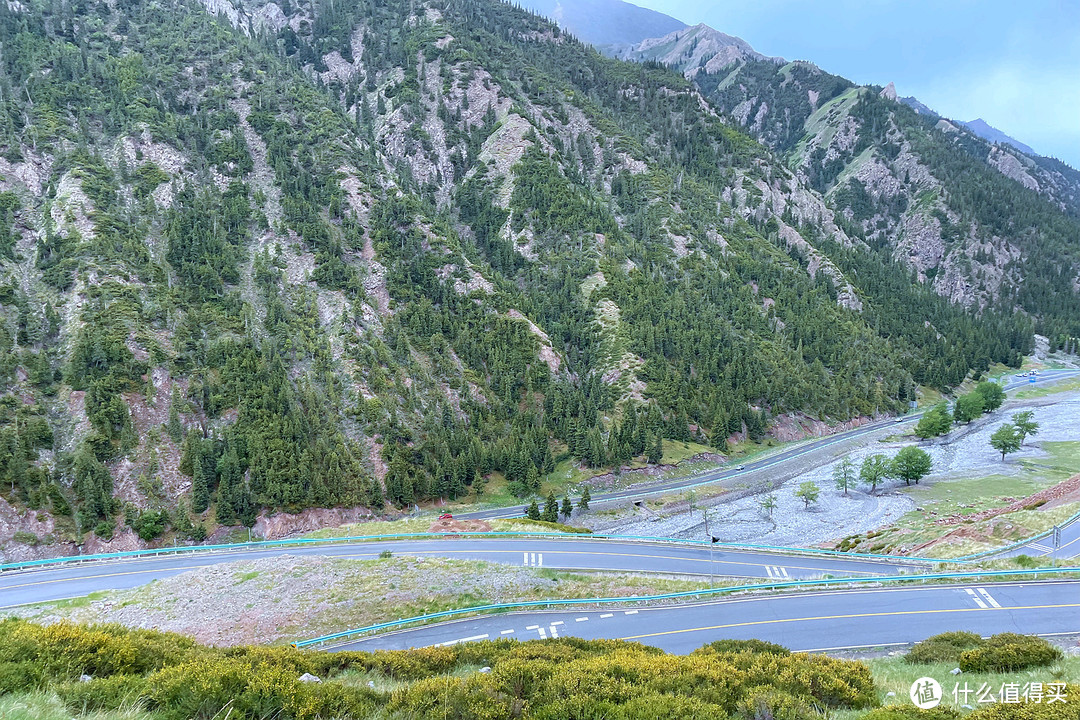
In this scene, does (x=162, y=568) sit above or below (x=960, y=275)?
below

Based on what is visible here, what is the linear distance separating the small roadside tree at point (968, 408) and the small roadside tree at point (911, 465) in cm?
3639

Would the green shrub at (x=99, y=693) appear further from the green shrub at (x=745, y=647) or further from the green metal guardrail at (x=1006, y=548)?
the green metal guardrail at (x=1006, y=548)

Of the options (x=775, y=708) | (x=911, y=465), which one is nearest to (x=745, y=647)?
(x=775, y=708)

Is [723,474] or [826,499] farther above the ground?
[723,474]

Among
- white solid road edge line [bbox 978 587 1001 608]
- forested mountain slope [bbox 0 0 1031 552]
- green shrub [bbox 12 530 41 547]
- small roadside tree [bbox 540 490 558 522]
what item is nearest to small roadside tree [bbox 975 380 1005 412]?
forested mountain slope [bbox 0 0 1031 552]

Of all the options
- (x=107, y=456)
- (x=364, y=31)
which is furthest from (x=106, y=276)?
(x=364, y=31)

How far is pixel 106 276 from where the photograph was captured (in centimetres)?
6675

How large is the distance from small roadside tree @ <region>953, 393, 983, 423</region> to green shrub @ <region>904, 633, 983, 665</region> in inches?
3710

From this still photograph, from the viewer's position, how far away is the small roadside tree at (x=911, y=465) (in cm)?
6569

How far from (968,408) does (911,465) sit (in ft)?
129

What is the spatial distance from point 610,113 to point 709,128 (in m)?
33.1

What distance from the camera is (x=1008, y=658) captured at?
1516cm

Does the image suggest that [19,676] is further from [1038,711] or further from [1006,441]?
[1006,441]

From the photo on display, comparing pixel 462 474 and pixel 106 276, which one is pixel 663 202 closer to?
pixel 462 474
